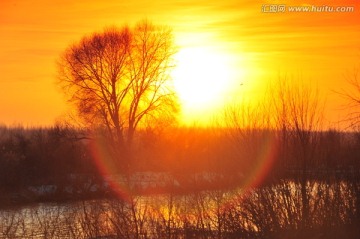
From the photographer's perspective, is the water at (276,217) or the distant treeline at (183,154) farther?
the distant treeline at (183,154)

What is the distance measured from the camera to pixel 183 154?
47.2m

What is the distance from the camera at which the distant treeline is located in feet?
58.1

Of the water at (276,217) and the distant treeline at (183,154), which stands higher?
the distant treeline at (183,154)

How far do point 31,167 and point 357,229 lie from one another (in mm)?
27938

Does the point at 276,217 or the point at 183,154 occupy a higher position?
the point at 183,154

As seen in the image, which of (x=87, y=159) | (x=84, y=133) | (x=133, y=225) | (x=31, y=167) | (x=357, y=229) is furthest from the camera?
(x=84, y=133)

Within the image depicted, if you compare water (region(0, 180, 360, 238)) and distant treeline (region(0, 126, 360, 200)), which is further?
distant treeline (region(0, 126, 360, 200))

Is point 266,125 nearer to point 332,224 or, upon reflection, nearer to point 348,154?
point 348,154

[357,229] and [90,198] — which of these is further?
[90,198]

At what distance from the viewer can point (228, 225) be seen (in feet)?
55.1

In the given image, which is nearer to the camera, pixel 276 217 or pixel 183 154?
pixel 276 217

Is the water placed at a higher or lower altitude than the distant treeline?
lower

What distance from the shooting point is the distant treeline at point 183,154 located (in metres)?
17.7

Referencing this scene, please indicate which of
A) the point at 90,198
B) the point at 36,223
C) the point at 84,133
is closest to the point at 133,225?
the point at 36,223
